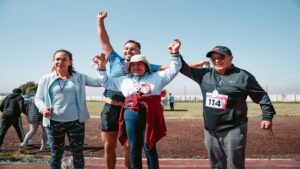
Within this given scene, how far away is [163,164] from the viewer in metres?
5.46

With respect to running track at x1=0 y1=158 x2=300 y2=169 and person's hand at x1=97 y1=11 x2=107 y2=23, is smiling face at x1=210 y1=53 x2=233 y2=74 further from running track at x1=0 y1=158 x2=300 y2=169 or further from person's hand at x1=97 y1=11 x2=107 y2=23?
running track at x1=0 y1=158 x2=300 y2=169

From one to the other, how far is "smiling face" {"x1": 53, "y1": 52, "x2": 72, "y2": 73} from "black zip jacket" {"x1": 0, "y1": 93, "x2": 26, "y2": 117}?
16.7ft

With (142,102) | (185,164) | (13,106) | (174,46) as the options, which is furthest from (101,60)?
(13,106)

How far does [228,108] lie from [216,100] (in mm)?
167

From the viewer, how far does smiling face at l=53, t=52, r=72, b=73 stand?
154 inches

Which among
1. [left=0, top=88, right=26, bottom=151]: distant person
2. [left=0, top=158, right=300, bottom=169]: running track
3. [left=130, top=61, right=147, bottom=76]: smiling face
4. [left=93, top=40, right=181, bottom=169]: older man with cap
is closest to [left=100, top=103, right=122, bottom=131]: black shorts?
[left=93, top=40, right=181, bottom=169]: older man with cap

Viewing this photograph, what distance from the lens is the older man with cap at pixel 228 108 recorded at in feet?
11.3

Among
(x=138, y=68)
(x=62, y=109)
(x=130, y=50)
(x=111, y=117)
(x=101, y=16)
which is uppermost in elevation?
(x=101, y=16)

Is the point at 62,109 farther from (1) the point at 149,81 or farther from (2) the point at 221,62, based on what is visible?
(2) the point at 221,62

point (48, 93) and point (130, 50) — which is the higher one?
point (130, 50)

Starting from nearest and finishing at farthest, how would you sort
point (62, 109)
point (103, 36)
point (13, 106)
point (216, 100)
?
point (216, 100)
point (62, 109)
point (103, 36)
point (13, 106)

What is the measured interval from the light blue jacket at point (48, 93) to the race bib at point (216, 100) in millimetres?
1466

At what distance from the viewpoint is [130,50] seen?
3891 mm

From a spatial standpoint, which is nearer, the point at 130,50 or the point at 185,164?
the point at 130,50
